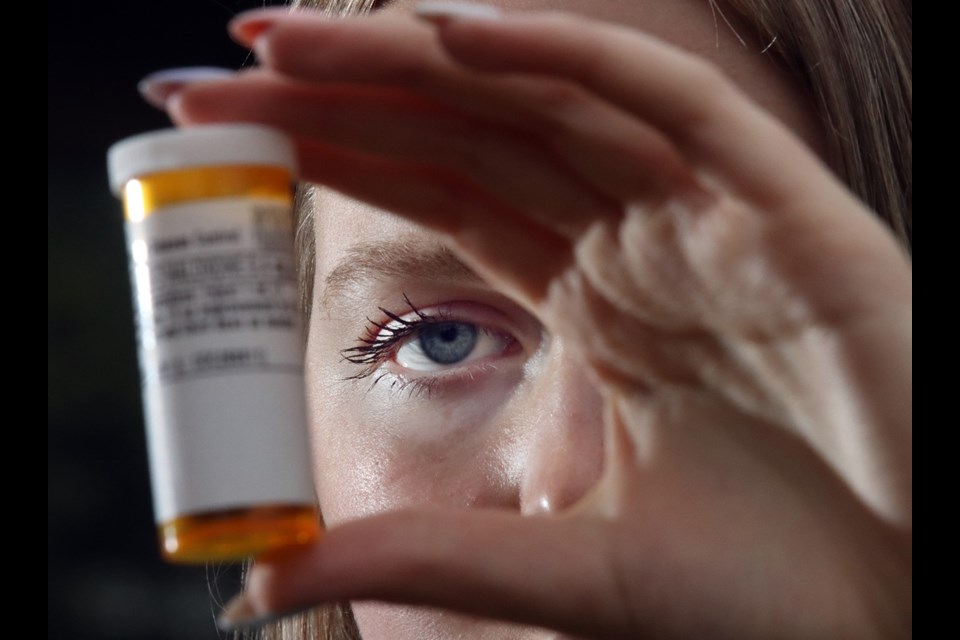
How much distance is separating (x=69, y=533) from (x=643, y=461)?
8.65 ft

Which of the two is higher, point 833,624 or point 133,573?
point 133,573

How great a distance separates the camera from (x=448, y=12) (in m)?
0.81

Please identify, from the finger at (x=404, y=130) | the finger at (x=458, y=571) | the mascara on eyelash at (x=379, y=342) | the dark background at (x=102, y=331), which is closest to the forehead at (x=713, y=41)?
the mascara on eyelash at (x=379, y=342)

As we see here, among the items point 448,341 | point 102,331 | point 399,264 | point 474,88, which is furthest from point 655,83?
point 102,331

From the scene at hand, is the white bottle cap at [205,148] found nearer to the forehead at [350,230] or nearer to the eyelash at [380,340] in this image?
the forehead at [350,230]

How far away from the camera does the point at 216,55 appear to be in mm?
3154

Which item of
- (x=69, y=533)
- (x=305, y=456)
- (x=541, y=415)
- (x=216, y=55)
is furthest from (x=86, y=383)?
(x=305, y=456)

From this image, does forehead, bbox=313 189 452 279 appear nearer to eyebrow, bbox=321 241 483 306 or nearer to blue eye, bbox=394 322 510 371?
eyebrow, bbox=321 241 483 306

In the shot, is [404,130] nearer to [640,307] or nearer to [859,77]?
[640,307]

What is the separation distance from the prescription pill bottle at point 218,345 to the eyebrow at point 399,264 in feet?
1.77

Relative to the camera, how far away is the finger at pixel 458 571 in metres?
0.85

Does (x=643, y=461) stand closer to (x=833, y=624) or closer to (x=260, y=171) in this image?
(x=833, y=624)

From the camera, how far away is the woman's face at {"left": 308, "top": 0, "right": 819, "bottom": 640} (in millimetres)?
1362

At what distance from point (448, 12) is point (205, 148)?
0.77ft
